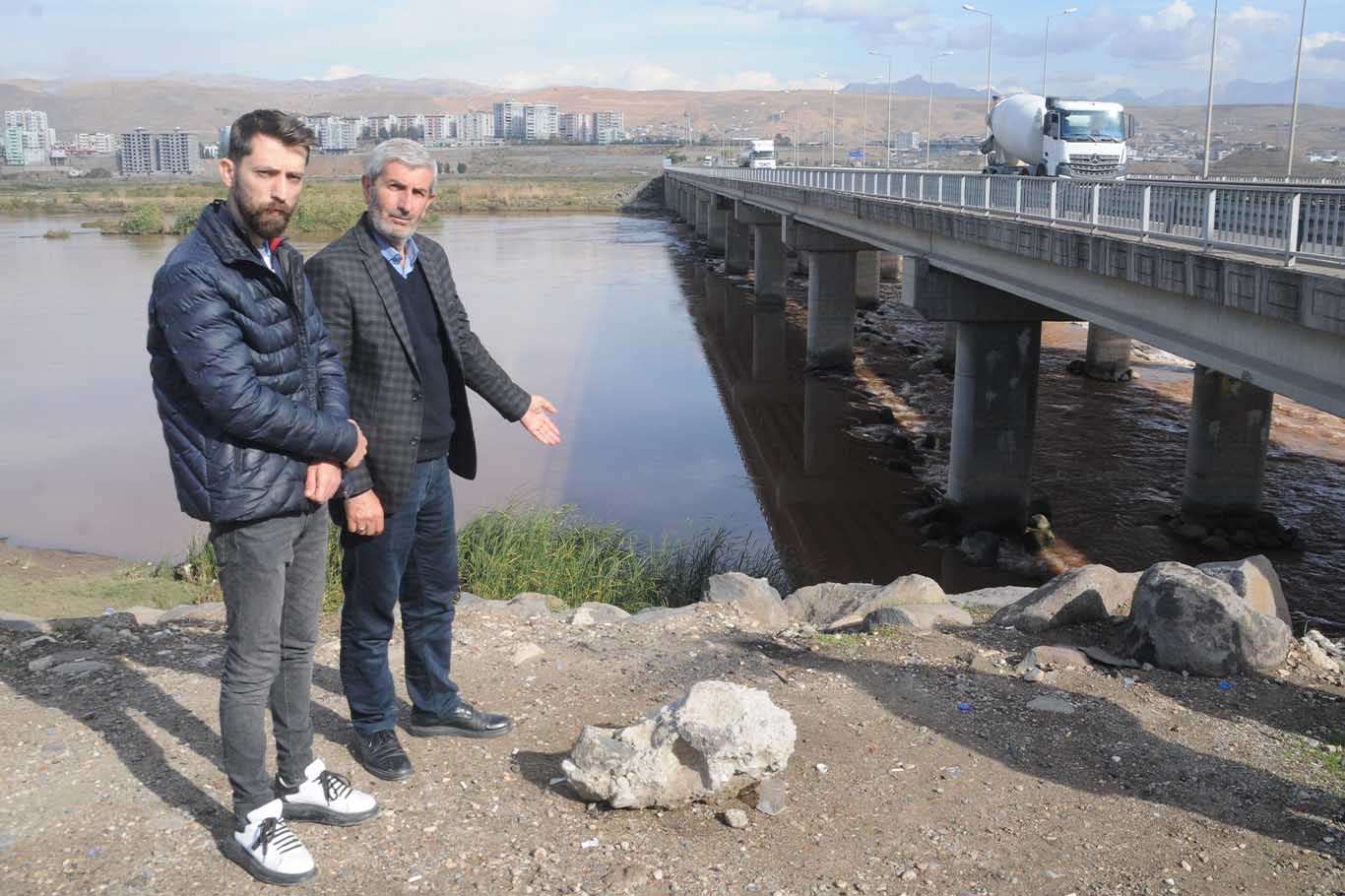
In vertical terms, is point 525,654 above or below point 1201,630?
below

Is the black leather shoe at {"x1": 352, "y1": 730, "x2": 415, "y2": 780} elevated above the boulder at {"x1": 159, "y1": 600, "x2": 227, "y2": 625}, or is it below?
above

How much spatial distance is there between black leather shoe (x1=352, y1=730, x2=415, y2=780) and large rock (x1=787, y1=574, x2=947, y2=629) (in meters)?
3.47

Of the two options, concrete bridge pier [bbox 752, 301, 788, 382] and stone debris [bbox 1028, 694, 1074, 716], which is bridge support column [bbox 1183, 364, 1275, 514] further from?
concrete bridge pier [bbox 752, 301, 788, 382]

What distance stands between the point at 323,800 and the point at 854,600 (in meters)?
4.54

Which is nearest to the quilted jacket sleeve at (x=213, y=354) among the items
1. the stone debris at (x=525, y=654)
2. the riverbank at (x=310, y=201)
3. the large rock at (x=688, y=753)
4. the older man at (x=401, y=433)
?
the older man at (x=401, y=433)

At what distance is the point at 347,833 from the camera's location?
3.91m

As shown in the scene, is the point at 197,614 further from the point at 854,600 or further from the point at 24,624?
the point at 854,600

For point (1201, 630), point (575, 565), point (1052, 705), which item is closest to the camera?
point (1052, 705)

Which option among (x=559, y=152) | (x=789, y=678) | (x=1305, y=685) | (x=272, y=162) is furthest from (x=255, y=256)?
(x=559, y=152)

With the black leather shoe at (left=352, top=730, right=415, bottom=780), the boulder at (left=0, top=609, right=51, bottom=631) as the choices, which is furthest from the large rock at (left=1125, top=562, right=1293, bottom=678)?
the boulder at (left=0, top=609, right=51, bottom=631)

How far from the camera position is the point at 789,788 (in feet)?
14.1

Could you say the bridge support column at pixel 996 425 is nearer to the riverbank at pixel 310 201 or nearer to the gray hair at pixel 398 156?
the gray hair at pixel 398 156

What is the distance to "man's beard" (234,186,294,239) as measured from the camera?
3.56m

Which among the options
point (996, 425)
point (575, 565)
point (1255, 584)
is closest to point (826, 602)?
point (575, 565)
